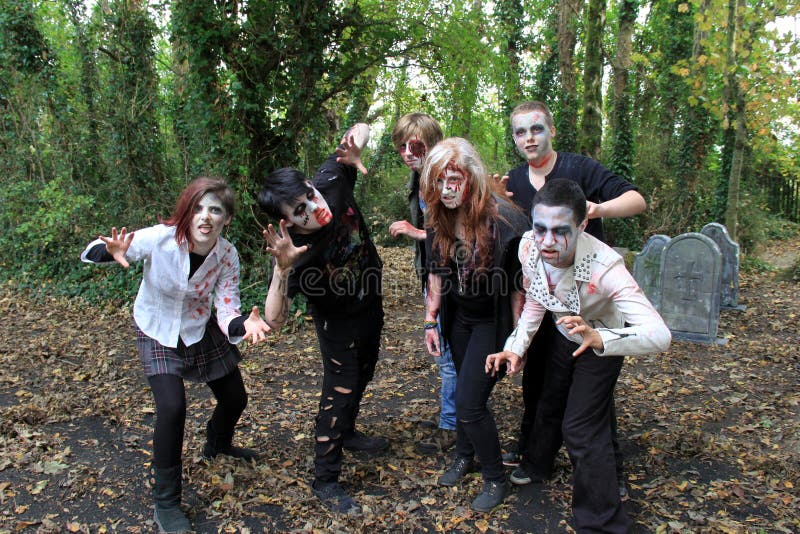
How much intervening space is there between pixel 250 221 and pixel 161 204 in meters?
2.28

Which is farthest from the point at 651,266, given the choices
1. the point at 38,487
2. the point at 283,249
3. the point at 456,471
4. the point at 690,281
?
the point at 38,487

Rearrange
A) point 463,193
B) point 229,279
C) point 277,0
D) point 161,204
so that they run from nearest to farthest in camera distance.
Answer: point 463,193
point 229,279
point 277,0
point 161,204

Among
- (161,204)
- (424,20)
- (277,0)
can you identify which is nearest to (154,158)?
(161,204)

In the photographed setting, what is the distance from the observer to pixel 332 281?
9.95 feet

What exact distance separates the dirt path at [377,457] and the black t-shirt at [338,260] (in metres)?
1.15

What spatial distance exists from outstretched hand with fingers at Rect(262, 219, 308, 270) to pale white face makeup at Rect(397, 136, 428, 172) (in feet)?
3.68

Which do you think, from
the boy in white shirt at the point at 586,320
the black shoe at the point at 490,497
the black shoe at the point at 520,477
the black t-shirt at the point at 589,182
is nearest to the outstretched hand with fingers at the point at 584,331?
the boy in white shirt at the point at 586,320

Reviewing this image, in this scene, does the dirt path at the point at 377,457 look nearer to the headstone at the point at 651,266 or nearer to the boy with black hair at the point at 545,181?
the boy with black hair at the point at 545,181

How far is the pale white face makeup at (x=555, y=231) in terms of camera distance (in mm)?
2518

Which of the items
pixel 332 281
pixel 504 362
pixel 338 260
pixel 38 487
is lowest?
pixel 38 487

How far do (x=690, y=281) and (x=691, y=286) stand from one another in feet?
0.19

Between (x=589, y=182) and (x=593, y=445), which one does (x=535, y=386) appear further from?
(x=589, y=182)

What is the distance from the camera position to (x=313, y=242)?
297 cm

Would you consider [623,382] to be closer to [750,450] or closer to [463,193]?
[750,450]
